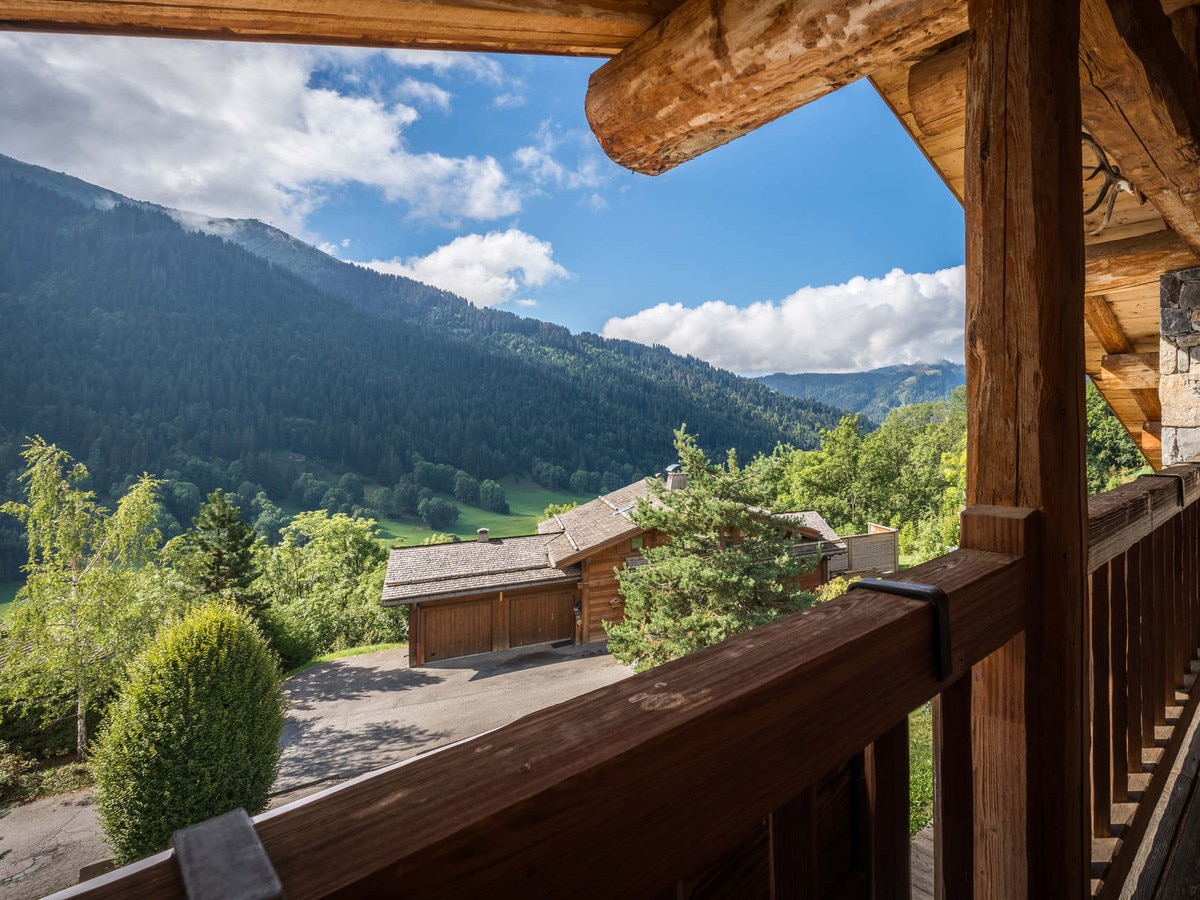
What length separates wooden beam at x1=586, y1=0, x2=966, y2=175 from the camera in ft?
3.06

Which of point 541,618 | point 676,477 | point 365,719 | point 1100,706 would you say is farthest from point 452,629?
point 1100,706

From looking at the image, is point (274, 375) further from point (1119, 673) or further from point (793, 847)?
point (793, 847)

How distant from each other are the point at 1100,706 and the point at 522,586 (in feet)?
38.3

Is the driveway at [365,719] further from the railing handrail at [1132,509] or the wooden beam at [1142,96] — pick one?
the wooden beam at [1142,96]

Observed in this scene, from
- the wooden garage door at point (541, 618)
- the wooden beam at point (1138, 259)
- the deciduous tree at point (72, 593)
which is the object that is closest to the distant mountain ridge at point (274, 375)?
the wooden garage door at point (541, 618)

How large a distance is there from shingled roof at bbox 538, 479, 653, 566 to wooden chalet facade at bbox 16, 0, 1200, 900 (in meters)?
9.25

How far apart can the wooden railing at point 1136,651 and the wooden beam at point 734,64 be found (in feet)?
2.82

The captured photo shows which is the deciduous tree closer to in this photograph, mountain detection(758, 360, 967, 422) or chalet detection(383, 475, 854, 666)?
chalet detection(383, 475, 854, 666)

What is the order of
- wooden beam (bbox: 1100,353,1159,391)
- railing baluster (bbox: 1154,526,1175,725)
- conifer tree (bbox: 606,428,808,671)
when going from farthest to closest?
conifer tree (bbox: 606,428,808,671), wooden beam (bbox: 1100,353,1159,391), railing baluster (bbox: 1154,526,1175,725)

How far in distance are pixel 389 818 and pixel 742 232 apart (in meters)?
136

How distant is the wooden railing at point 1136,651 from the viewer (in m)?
1.06

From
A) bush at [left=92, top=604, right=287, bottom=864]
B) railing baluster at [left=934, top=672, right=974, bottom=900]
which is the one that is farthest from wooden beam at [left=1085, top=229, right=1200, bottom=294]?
bush at [left=92, top=604, right=287, bottom=864]

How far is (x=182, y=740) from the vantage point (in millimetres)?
6898

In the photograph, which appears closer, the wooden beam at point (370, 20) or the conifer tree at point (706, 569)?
the wooden beam at point (370, 20)
